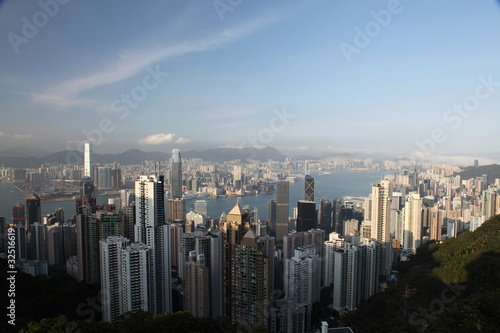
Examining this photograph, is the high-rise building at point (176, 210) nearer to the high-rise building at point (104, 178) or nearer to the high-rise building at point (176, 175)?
the high-rise building at point (176, 175)

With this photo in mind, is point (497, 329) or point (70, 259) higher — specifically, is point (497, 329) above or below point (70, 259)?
above

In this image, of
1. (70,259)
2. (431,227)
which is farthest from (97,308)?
(431,227)

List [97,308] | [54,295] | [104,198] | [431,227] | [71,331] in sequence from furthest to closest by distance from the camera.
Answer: [431,227], [104,198], [97,308], [54,295], [71,331]

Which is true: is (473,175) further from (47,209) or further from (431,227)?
(47,209)

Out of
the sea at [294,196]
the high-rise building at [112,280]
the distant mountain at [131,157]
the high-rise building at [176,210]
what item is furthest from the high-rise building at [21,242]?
the high-rise building at [176,210]

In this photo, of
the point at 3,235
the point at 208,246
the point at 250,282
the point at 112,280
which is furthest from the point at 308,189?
the point at 3,235

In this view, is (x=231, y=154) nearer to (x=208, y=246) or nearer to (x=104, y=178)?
(x=104, y=178)

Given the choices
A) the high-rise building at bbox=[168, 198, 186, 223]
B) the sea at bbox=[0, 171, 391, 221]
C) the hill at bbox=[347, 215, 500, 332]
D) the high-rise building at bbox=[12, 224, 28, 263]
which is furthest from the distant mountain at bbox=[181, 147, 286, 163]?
the hill at bbox=[347, 215, 500, 332]
